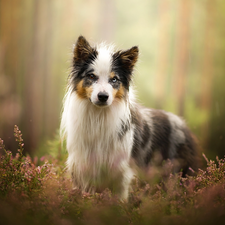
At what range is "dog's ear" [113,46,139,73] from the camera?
10.3 ft

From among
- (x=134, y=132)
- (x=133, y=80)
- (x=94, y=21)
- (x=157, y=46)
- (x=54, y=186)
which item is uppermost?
(x=94, y=21)

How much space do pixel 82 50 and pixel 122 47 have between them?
436 cm

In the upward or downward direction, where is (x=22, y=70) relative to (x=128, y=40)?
downward

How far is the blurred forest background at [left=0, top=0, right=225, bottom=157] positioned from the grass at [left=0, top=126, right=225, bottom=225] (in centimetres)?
427

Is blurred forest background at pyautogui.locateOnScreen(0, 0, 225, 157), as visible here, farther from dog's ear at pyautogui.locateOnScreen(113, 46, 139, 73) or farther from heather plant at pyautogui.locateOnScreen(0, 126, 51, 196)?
heather plant at pyautogui.locateOnScreen(0, 126, 51, 196)

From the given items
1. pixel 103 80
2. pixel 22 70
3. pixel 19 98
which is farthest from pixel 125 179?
pixel 22 70

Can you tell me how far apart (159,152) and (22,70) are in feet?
17.2

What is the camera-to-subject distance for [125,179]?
3076 millimetres

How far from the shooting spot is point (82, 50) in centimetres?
304

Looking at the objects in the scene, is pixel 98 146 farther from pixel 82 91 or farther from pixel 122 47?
pixel 122 47

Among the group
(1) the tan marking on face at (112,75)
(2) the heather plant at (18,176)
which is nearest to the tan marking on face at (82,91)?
(1) the tan marking on face at (112,75)

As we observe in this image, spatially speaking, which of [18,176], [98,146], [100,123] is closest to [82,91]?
[100,123]

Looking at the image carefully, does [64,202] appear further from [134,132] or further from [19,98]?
[19,98]

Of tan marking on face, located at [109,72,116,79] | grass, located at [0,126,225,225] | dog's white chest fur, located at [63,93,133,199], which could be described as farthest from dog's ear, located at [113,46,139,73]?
grass, located at [0,126,225,225]
